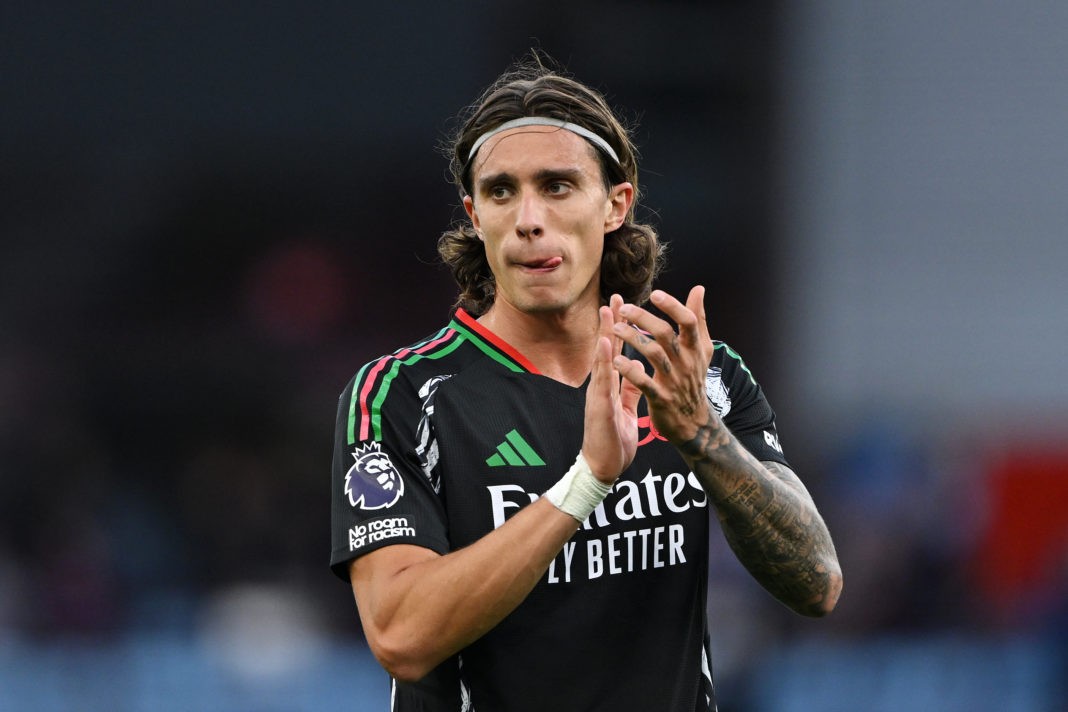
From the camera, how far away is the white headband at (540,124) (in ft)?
9.78

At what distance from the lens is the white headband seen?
298cm

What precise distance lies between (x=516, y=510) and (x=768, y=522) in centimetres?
56

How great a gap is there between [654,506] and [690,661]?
37 cm

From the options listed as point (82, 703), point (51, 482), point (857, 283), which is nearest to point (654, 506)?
point (82, 703)

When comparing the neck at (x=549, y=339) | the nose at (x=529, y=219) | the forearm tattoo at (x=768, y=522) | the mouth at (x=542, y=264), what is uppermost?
the nose at (x=529, y=219)

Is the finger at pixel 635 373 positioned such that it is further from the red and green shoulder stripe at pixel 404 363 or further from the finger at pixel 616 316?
the red and green shoulder stripe at pixel 404 363

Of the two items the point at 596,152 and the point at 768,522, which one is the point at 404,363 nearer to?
the point at 596,152

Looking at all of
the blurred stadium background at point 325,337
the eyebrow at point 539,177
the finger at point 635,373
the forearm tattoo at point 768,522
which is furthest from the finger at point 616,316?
the blurred stadium background at point 325,337

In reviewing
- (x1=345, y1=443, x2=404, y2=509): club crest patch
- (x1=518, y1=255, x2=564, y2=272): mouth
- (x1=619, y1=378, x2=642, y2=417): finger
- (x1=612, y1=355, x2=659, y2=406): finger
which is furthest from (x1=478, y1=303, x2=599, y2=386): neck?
(x1=612, y1=355, x2=659, y2=406): finger

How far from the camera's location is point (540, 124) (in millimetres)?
2980

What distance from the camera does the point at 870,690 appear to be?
7.04 meters

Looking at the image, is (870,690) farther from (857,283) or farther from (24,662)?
(24,662)

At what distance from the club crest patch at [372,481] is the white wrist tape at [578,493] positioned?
1.31 feet

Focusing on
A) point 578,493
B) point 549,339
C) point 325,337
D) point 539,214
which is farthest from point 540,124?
point 325,337
